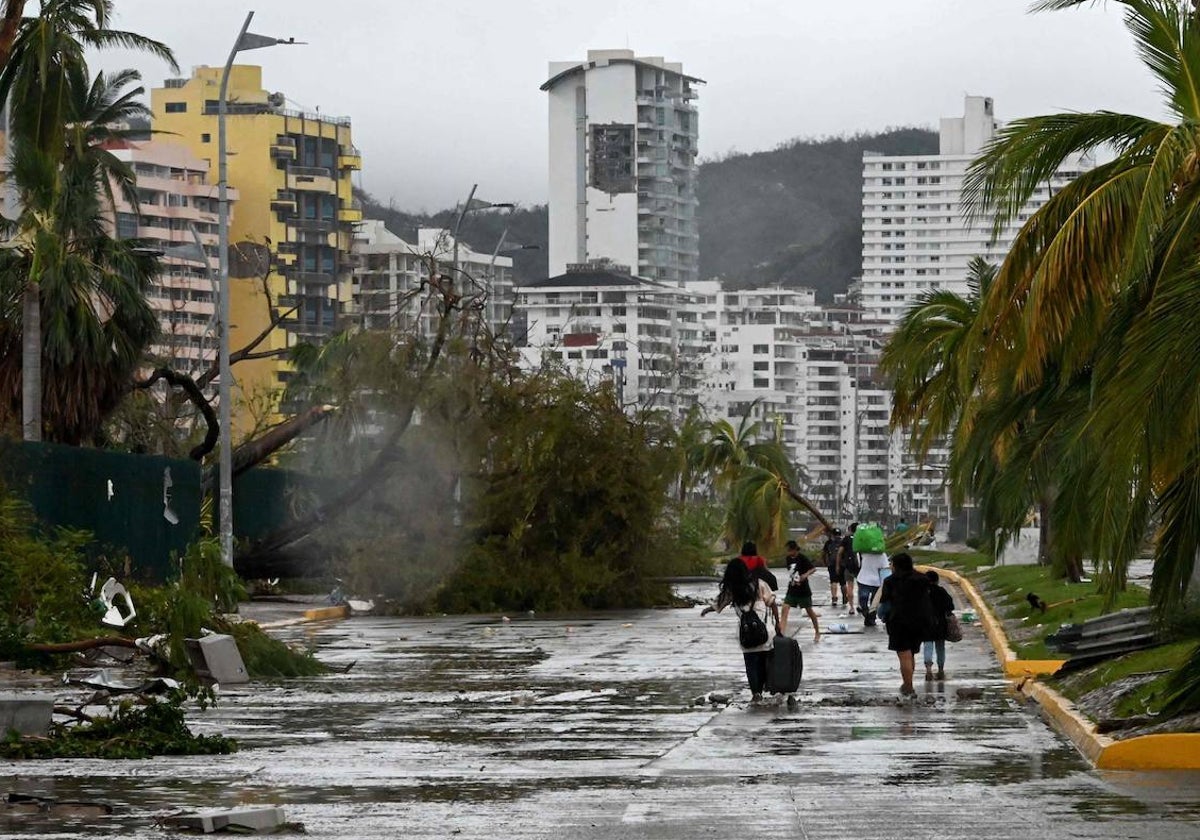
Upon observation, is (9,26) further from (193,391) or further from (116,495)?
(193,391)

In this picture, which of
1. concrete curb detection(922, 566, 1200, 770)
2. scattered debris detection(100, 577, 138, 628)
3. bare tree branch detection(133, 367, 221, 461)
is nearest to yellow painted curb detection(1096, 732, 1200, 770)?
concrete curb detection(922, 566, 1200, 770)

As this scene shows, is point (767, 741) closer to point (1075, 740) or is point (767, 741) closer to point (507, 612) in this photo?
point (1075, 740)

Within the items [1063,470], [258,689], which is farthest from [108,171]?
[1063,470]

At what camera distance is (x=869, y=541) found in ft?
117

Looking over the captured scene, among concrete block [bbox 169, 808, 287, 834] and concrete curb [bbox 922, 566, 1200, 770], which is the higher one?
concrete block [bbox 169, 808, 287, 834]

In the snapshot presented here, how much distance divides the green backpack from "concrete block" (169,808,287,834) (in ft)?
78.4

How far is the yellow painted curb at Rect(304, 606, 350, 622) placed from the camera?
134 feet

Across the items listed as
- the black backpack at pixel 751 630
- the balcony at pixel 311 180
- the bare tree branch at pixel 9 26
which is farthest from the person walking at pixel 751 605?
the balcony at pixel 311 180

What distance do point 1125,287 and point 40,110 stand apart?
17585 millimetres

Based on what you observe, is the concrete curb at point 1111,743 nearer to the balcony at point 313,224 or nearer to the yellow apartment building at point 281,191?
the yellow apartment building at point 281,191

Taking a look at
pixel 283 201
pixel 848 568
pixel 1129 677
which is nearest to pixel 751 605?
pixel 1129 677

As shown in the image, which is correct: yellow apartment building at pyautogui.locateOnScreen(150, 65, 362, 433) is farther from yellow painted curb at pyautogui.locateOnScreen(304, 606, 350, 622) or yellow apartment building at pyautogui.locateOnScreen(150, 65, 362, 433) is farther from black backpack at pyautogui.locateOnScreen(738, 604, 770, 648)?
black backpack at pyautogui.locateOnScreen(738, 604, 770, 648)

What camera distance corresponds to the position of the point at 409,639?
34.0 m

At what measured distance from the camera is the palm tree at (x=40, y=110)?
97.7ft
